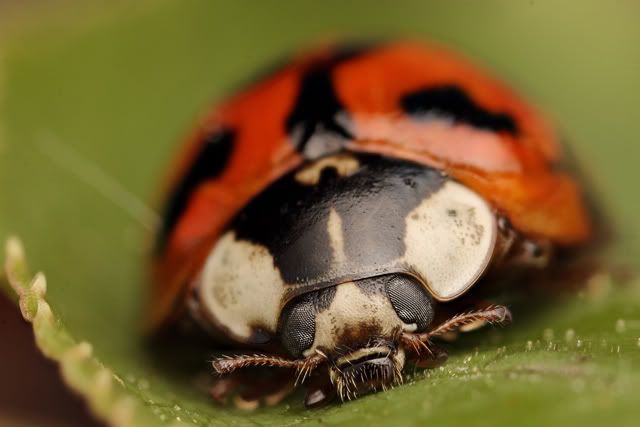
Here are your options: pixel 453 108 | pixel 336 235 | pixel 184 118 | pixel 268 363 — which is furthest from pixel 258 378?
pixel 184 118

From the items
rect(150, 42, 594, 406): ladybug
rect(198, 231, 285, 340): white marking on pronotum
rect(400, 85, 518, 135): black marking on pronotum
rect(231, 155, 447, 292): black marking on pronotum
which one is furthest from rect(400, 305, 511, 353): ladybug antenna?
rect(400, 85, 518, 135): black marking on pronotum

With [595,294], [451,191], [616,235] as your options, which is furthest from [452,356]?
[616,235]

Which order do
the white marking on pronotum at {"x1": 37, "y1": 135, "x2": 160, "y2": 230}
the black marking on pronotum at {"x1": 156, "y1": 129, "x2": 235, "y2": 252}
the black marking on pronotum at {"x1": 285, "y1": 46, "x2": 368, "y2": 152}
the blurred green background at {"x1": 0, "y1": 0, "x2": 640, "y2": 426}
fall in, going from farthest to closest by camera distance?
the white marking on pronotum at {"x1": 37, "y1": 135, "x2": 160, "y2": 230} < the black marking on pronotum at {"x1": 156, "y1": 129, "x2": 235, "y2": 252} < the black marking on pronotum at {"x1": 285, "y1": 46, "x2": 368, "y2": 152} < the blurred green background at {"x1": 0, "y1": 0, "x2": 640, "y2": 426}

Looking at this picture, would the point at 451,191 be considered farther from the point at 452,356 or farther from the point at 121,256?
the point at 121,256

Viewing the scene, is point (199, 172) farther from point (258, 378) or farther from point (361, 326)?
point (361, 326)

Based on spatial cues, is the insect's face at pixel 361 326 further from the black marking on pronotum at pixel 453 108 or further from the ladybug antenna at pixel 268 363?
the black marking on pronotum at pixel 453 108

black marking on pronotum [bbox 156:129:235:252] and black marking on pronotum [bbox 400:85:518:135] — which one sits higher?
black marking on pronotum [bbox 400:85:518:135]

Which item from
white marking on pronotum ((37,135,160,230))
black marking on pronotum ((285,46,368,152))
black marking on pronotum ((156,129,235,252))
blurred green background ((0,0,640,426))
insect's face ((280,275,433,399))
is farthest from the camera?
white marking on pronotum ((37,135,160,230))

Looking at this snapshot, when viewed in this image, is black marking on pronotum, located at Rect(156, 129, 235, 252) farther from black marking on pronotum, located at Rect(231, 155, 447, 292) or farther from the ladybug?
black marking on pronotum, located at Rect(231, 155, 447, 292)
